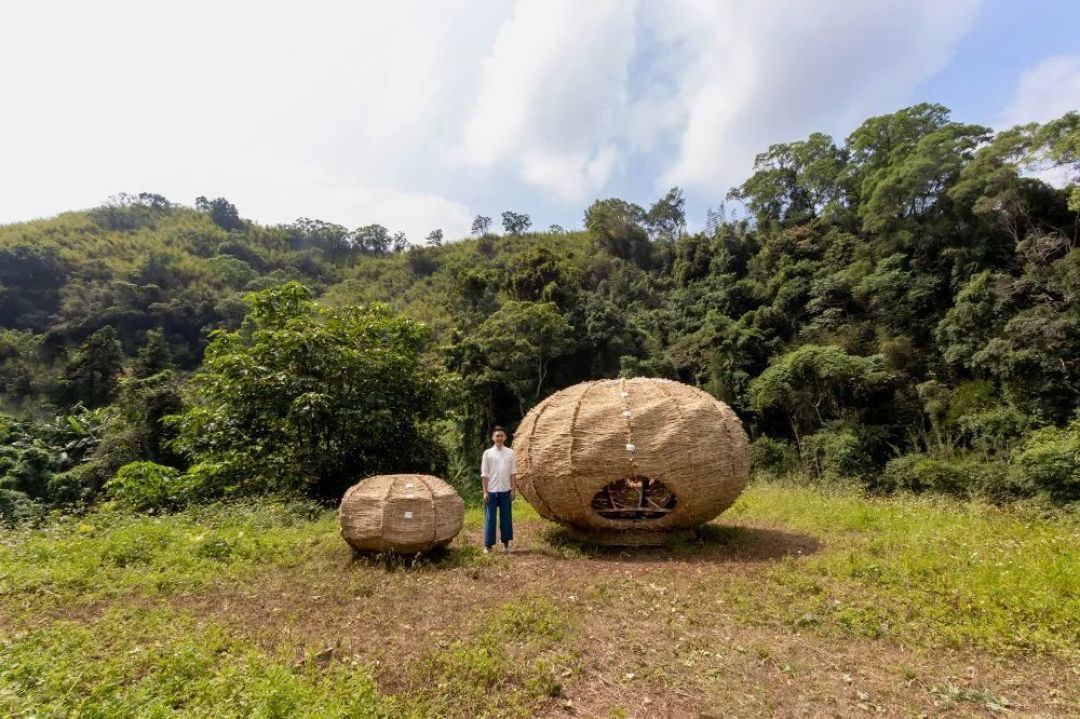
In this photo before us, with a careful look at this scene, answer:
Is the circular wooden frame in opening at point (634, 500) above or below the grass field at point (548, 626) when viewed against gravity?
above

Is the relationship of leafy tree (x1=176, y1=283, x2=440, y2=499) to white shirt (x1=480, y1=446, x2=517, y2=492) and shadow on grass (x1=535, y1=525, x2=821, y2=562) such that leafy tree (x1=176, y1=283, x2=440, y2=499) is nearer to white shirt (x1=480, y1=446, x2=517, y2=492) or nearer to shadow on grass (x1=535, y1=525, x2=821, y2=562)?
white shirt (x1=480, y1=446, x2=517, y2=492)

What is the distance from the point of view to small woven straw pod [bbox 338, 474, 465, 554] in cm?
650

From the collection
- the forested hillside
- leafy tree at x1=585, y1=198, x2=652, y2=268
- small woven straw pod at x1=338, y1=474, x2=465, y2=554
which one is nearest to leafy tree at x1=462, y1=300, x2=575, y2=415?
the forested hillside

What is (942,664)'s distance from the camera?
13.0 ft

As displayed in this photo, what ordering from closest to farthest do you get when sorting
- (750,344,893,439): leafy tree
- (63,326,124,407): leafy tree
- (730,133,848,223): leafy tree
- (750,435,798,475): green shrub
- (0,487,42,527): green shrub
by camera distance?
(0,487,42,527): green shrub → (750,435,798,475): green shrub → (750,344,893,439): leafy tree → (63,326,124,407): leafy tree → (730,133,848,223): leafy tree

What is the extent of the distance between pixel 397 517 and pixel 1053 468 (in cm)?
2082

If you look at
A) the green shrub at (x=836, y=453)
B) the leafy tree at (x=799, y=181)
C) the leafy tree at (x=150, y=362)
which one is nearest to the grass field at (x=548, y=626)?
the green shrub at (x=836, y=453)

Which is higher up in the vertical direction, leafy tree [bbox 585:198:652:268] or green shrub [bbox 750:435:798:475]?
leafy tree [bbox 585:198:652:268]

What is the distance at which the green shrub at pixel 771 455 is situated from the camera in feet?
83.7

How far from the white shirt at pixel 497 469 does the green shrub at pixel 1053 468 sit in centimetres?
1863

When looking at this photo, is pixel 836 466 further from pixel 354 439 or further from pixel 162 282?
pixel 162 282

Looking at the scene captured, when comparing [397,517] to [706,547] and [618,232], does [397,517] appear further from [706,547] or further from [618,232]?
[618,232]

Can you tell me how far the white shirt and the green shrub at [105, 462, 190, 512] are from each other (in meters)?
7.55

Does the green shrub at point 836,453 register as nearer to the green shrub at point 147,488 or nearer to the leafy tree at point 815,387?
the leafy tree at point 815,387
